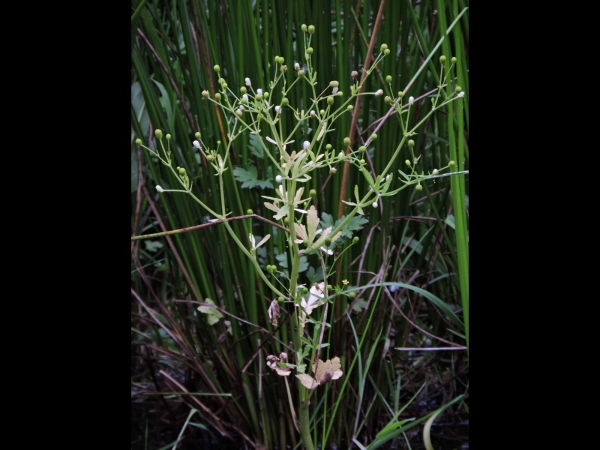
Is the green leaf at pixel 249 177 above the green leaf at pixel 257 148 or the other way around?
the other way around

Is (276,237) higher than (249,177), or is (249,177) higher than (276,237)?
(249,177)

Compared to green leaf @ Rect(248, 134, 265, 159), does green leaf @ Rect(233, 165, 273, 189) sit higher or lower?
lower

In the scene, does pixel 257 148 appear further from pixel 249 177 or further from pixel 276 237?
pixel 276 237

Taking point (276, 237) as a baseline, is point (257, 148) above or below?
above

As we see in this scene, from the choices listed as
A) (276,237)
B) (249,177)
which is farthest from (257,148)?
(276,237)

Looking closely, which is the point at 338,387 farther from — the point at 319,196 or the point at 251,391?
the point at 319,196
